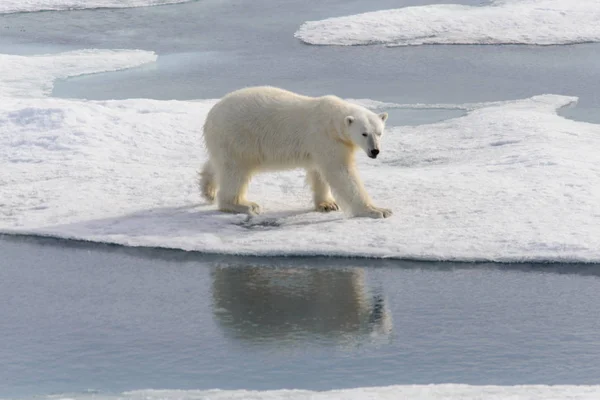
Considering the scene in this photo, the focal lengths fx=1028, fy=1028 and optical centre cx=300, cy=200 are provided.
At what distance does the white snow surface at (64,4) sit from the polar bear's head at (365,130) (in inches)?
551

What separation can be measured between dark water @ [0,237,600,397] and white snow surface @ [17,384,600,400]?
0.12 meters

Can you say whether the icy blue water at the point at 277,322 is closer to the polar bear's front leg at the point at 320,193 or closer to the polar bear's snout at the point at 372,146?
the polar bear's snout at the point at 372,146

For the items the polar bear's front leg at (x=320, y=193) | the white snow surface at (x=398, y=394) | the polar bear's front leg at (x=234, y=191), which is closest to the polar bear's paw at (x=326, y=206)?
the polar bear's front leg at (x=320, y=193)

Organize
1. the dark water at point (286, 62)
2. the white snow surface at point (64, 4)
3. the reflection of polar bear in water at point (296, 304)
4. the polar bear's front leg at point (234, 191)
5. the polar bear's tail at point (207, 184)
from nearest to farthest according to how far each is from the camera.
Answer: the reflection of polar bear in water at point (296, 304) → the polar bear's front leg at point (234, 191) → the polar bear's tail at point (207, 184) → the dark water at point (286, 62) → the white snow surface at point (64, 4)

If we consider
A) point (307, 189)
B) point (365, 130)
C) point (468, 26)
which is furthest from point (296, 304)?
point (468, 26)

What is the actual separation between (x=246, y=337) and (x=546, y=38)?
1139 cm

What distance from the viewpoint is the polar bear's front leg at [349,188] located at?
7.31 metres

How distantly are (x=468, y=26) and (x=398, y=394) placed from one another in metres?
12.6

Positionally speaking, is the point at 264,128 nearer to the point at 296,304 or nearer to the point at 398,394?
the point at 296,304

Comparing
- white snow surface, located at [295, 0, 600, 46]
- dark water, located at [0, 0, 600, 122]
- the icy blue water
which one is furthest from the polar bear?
white snow surface, located at [295, 0, 600, 46]

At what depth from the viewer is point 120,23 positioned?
61.1ft

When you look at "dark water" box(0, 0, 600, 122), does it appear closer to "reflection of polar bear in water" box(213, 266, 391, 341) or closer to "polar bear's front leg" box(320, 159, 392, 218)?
"polar bear's front leg" box(320, 159, 392, 218)

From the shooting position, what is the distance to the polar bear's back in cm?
746

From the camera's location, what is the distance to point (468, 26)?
16547 millimetres
